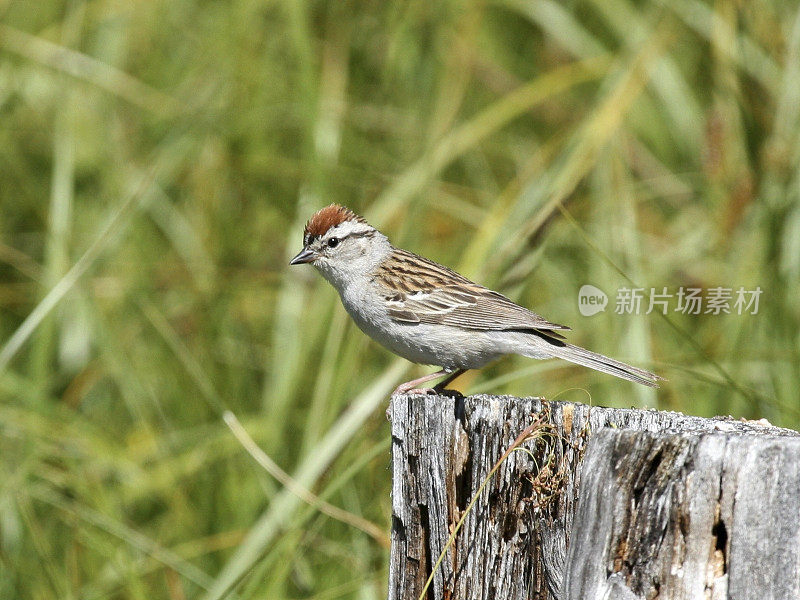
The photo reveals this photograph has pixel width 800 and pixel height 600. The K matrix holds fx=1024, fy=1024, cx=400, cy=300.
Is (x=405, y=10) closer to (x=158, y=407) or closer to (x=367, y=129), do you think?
(x=367, y=129)

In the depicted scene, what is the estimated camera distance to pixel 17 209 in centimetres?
582

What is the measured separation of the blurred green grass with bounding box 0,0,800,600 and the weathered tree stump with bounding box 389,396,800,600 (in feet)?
1.51

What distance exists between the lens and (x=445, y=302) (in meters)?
3.70

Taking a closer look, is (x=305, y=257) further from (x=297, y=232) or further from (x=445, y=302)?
(x=297, y=232)

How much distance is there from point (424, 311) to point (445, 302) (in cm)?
12

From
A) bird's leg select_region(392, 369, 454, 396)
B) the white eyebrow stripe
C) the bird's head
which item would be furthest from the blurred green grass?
the white eyebrow stripe

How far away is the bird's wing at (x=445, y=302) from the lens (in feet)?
11.7

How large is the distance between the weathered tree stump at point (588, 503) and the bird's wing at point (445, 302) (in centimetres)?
107

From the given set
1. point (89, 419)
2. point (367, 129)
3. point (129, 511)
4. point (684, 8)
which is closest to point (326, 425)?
point (129, 511)

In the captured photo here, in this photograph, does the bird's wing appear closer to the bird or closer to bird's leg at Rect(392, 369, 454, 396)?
the bird

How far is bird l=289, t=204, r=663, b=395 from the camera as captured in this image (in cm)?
355

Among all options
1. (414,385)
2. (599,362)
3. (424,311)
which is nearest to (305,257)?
(424,311)

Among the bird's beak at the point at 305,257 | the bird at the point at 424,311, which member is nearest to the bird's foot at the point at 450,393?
the bird at the point at 424,311

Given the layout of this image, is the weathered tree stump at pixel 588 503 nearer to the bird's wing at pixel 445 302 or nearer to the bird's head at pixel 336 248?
the bird's wing at pixel 445 302
